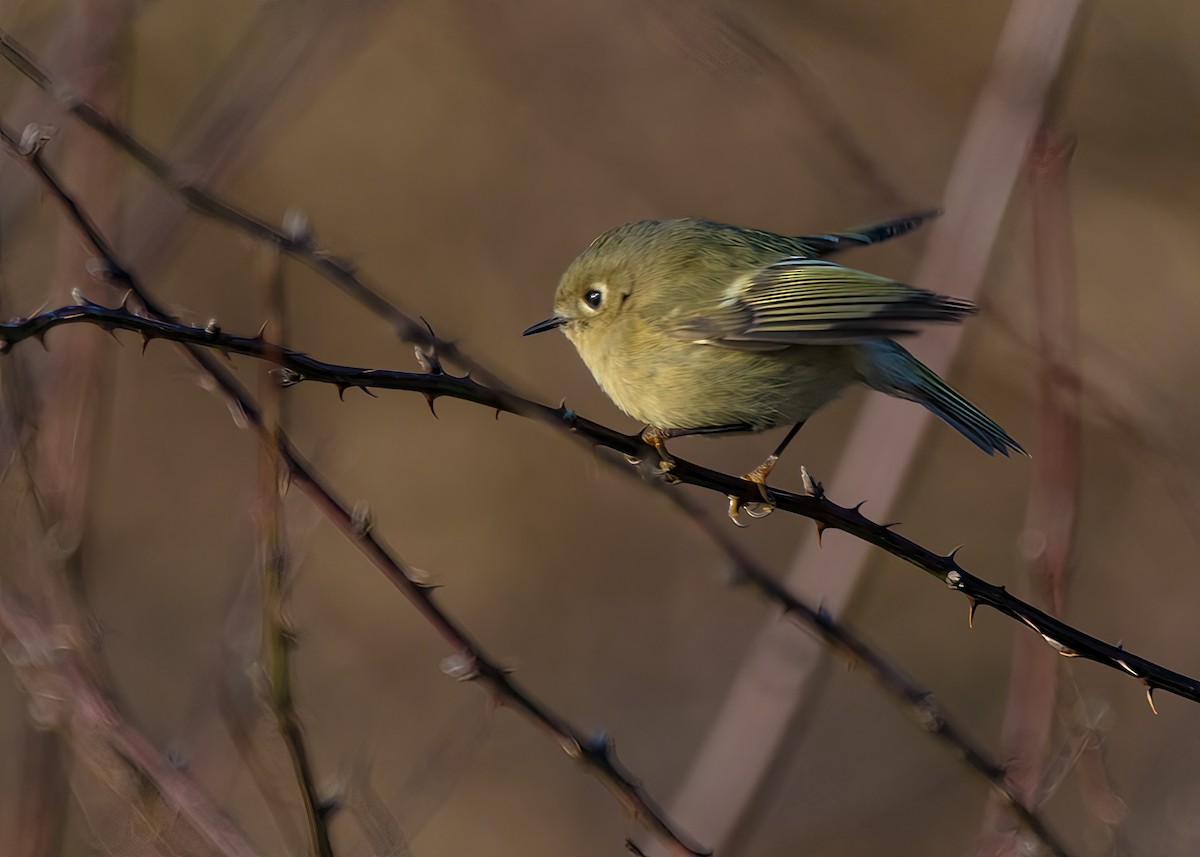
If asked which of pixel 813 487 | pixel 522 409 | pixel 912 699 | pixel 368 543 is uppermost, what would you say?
pixel 813 487

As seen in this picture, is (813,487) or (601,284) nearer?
(813,487)

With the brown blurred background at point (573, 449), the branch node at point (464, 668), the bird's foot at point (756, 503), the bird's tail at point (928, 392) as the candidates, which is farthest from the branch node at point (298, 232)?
the brown blurred background at point (573, 449)

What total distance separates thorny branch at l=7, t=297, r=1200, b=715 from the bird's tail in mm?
781

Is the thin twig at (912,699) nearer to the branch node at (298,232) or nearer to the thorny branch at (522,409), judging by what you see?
the thorny branch at (522,409)

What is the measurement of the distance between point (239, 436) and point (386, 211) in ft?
5.11

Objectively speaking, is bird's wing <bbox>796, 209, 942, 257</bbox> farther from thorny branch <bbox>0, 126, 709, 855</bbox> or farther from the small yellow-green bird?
thorny branch <bbox>0, 126, 709, 855</bbox>

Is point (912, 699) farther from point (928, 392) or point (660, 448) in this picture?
point (928, 392)

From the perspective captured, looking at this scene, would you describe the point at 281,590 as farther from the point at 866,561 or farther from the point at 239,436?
the point at 239,436

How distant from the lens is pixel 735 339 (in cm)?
302

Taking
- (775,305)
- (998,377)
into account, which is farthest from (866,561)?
(998,377)

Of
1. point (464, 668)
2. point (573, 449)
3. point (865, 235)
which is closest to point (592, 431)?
point (464, 668)

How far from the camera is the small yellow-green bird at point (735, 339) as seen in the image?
9.90 ft

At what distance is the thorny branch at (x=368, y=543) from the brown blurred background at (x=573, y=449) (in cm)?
373

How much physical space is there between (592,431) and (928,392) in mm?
1382
